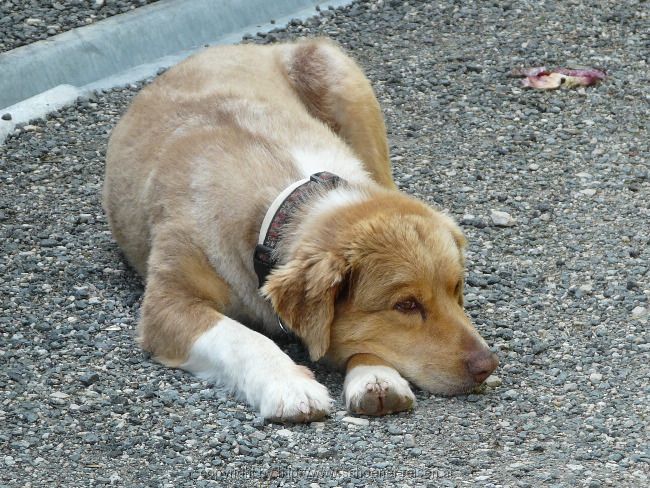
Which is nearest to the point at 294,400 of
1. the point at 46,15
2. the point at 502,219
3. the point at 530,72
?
the point at 502,219

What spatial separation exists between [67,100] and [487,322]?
159 inches

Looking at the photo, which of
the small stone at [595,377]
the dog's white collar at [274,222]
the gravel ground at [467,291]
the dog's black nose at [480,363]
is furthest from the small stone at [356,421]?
the small stone at [595,377]

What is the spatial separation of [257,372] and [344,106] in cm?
250

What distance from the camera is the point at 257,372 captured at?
5234 millimetres

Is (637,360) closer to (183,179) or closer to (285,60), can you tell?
(183,179)

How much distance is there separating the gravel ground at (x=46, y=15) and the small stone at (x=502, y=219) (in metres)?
3.85

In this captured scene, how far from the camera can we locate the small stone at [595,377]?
5.39 meters

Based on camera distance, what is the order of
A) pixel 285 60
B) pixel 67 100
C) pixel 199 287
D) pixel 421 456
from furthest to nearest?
pixel 67 100 → pixel 285 60 → pixel 199 287 → pixel 421 456

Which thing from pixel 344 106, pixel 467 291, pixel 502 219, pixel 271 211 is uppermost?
pixel 271 211

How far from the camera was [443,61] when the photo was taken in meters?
9.38

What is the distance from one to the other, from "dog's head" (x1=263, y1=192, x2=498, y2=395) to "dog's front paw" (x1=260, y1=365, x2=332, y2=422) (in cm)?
22

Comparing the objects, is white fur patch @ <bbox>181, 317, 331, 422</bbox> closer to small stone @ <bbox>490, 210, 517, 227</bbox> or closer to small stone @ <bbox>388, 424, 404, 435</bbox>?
small stone @ <bbox>388, 424, 404, 435</bbox>

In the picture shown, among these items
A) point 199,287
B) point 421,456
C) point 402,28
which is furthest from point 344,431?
point 402,28

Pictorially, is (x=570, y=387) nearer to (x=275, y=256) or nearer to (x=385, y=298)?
(x=385, y=298)
